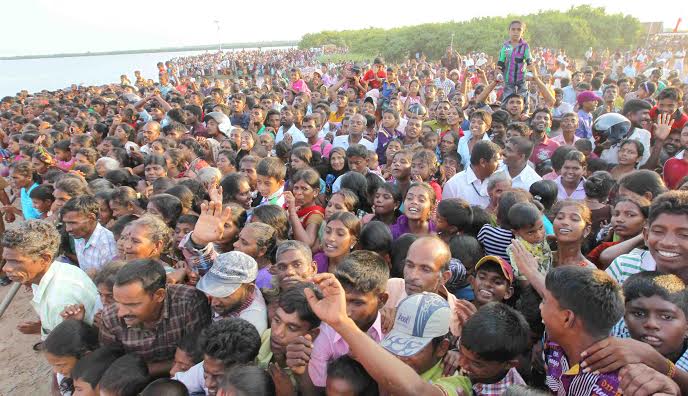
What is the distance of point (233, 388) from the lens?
1.90 meters

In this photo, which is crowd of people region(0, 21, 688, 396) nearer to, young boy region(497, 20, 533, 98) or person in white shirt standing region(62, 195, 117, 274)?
person in white shirt standing region(62, 195, 117, 274)

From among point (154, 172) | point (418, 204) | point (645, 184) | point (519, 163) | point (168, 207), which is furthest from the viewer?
point (154, 172)

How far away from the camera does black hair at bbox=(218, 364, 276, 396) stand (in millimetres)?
1897

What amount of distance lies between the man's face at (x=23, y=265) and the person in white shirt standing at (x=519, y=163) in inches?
156

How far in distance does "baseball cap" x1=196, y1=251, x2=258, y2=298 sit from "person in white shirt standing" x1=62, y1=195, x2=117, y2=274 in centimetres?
153

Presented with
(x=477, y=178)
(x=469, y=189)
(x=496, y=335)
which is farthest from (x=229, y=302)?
(x=477, y=178)

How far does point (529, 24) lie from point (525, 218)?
33335 mm

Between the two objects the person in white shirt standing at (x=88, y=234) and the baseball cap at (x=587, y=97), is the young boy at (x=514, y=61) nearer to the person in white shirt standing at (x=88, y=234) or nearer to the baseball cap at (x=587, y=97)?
the baseball cap at (x=587, y=97)

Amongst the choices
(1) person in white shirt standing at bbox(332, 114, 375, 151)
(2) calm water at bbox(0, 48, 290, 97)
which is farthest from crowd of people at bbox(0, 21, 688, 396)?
(2) calm water at bbox(0, 48, 290, 97)

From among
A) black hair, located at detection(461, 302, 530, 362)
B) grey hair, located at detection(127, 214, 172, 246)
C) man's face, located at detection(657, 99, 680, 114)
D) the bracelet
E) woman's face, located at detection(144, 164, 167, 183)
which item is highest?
man's face, located at detection(657, 99, 680, 114)

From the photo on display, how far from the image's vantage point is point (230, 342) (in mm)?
2125

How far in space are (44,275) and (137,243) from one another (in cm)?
55

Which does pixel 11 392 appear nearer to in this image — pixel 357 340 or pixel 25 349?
pixel 25 349

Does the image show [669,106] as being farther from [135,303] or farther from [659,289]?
[135,303]
